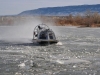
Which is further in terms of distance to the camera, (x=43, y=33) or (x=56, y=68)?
(x=43, y=33)

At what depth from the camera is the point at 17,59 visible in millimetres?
26594

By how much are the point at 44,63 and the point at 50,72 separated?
3583mm

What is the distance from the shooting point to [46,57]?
27.9 meters

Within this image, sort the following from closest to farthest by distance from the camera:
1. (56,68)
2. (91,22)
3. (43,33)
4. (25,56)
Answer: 1. (56,68)
2. (25,56)
3. (43,33)
4. (91,22)

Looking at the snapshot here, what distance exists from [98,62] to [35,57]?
5.54 metres

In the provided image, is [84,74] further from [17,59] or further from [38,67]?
[17,59]

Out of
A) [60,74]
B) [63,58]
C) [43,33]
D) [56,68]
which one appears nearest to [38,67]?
[56,68]

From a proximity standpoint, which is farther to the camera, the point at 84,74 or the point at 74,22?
the point at 74,22

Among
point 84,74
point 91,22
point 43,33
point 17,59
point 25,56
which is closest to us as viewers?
point 84,74

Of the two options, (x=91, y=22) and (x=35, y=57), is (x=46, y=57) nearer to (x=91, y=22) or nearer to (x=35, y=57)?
(x=35, y=57)

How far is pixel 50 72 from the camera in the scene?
20875 mm

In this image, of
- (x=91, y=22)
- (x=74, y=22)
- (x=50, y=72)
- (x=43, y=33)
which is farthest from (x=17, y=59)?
(x=74, y=22)

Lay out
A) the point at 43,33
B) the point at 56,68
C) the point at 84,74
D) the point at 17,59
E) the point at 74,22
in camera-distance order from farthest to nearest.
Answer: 1. the point at 74,22
2. the point at 43,33
3. the point at 17,59
4. the point at 56,68
5. the point at 84,74

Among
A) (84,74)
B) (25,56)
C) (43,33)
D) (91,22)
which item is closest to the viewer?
(84,74)
